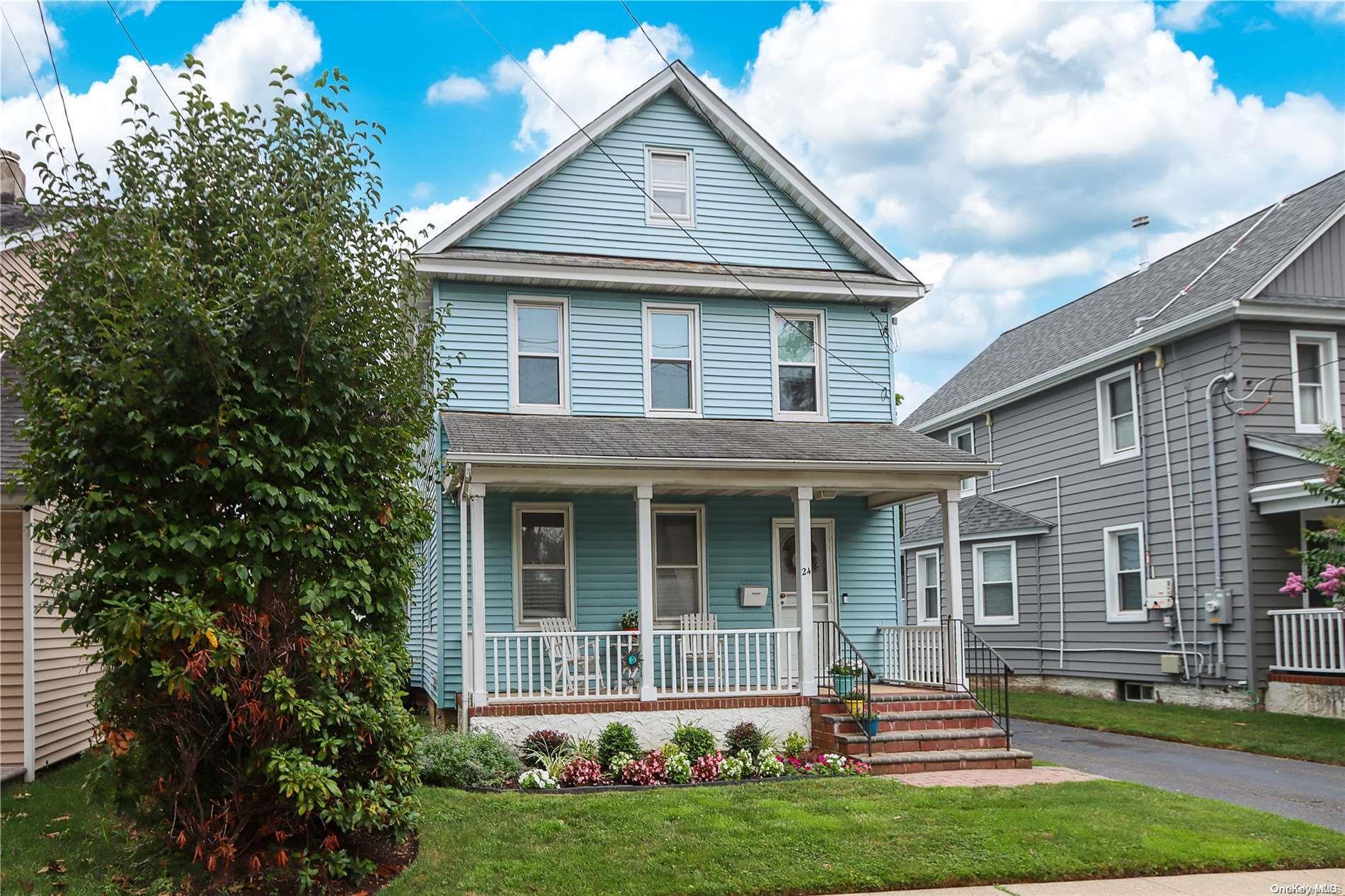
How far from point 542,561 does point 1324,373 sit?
41.2 feet

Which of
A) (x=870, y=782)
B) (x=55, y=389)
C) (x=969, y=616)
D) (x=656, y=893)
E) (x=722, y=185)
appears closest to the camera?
(x=55, y=389)

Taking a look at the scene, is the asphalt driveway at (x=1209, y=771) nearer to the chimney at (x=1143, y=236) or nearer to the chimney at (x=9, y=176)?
the chimney at (x=1143, y=236)

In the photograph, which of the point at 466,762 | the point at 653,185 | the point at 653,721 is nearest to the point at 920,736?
the point at 653,721

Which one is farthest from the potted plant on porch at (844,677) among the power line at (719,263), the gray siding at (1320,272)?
the gray siding at (1320,272)

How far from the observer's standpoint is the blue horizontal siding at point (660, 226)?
15.6m

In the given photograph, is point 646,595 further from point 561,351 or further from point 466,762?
point 561,351

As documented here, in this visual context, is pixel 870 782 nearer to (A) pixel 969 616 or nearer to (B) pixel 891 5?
(B) pixel 891 5

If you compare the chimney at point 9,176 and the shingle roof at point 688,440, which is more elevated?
the chimney at point 9,176

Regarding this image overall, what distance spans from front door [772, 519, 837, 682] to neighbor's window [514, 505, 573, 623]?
9.67ft

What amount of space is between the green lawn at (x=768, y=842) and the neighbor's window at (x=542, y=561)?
15.1ft

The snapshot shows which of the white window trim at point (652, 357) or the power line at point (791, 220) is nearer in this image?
the white window trim at point (652, 357)

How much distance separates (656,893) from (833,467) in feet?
23.4

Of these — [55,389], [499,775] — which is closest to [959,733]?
[499,775]

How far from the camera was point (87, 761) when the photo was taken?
36.3ft
